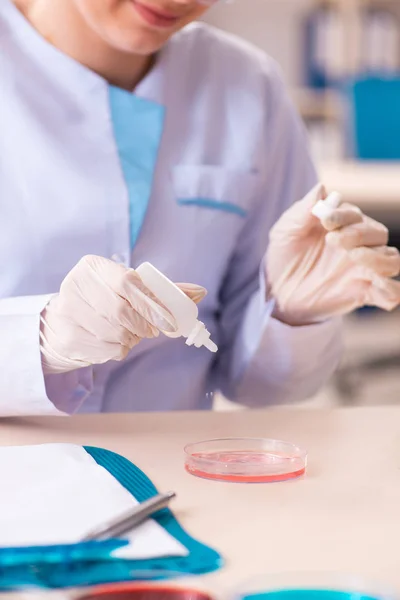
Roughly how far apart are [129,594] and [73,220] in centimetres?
67

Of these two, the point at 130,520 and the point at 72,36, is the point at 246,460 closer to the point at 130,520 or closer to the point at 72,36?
the point at 130,520

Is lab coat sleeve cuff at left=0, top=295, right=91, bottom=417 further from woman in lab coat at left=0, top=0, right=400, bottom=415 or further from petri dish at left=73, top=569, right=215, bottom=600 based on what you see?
petri dish at left=73, top=569, right=215, bottom=600

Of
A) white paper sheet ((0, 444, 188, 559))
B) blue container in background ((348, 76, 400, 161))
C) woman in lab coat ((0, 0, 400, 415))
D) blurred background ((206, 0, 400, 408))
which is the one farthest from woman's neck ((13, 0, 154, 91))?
blurred background ((206, 0, 400, 408))

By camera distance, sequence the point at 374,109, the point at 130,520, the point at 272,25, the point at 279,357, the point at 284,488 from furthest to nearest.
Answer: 1. the point at 272,25
2. the point at 374,109
3. the point at 279,357
4. the point at 284,488
5. the point at 130,520

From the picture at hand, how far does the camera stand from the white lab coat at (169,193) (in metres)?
1.10

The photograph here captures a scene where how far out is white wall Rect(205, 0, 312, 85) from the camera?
4.59 meters

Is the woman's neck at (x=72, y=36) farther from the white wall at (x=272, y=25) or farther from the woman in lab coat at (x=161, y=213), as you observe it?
the white wall at (x=272, y=25)

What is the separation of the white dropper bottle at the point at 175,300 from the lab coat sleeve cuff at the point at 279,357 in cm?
34

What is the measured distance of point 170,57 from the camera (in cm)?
125

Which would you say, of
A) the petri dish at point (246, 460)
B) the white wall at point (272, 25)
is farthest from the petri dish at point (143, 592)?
the white wall at point (272, 25)

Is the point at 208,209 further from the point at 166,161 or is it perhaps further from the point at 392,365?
the point at 392,365

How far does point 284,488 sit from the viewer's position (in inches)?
28.6

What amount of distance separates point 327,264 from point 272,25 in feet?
12.7

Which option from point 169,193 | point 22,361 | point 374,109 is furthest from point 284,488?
point 374,109
